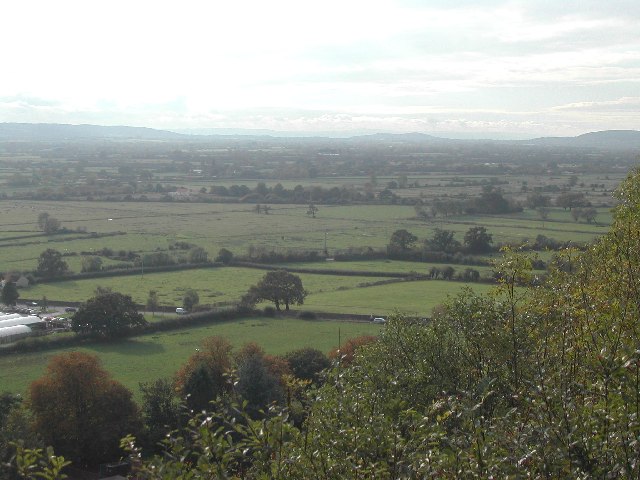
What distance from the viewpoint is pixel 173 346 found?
34000 millimetres

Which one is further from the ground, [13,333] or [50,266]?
[50,266]

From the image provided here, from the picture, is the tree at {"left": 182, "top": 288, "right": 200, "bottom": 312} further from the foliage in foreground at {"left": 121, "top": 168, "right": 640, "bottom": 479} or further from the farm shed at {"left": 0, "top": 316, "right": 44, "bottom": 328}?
the foliage in foreground at {"left": 121, "top": 168, "right": 640, "bottom": 479}

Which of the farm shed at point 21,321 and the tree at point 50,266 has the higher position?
the tree at point 50,266

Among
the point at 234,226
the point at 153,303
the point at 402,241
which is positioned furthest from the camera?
the point at 234,226

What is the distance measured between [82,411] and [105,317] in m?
11.9

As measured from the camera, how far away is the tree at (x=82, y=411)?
22422 mm

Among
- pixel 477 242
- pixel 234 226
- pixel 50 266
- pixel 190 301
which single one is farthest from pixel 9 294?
pixel 234 226

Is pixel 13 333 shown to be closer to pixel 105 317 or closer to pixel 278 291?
pixel 105 317

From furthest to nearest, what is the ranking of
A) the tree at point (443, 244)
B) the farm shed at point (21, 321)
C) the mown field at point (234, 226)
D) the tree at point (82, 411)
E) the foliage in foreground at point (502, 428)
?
the mown field at point (234, 226) → the tree at point (443, 244) → the farm shed at point (21, 321) → the tree at point (82, 411) → the foliage in foreground at point (502, 428)

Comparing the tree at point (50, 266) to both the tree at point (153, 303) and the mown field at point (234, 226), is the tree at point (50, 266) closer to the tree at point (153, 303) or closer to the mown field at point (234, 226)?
the mown field at point (234, 226)

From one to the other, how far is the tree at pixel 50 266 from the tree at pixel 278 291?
14.2 m

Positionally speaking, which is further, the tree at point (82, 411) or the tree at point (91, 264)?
the tree at point (91, 264)

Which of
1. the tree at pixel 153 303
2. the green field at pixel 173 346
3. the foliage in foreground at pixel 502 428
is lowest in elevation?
the green field at pixel 173 346

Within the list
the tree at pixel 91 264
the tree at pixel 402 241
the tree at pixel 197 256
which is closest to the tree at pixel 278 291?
the tree at pixel 197 256
